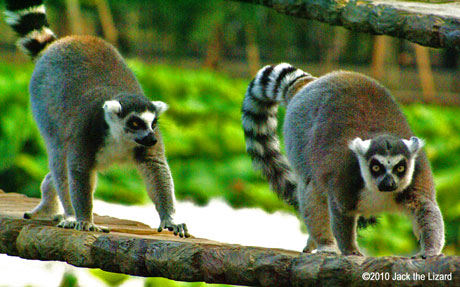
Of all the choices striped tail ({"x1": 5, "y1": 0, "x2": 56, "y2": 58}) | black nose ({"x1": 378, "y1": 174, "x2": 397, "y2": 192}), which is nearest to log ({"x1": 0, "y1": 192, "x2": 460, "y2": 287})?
black nose ({"x1": 378, "y1": 174, "x2": 397, "y2": 192})

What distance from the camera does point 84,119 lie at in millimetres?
4121

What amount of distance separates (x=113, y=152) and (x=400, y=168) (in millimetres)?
1708

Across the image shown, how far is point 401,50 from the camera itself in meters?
15.1

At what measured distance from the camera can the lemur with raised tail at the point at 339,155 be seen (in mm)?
3269

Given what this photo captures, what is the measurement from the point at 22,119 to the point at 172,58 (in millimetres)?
6940

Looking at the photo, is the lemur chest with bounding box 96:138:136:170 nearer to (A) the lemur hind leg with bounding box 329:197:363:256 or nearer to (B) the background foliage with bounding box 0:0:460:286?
(B) the background foliage with bounding box 0:0:460:286

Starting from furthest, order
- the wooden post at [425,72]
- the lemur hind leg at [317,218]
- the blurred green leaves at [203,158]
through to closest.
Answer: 1. the wooden post at [425,72]
2. the blurred green leaves at [203,158]
3. the lemur hind leg at [317,218]

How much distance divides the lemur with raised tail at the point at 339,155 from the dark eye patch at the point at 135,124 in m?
0.83

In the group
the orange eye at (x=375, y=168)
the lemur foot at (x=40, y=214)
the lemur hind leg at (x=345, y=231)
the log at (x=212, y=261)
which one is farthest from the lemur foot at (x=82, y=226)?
the orange eye at (x=375, y=168)

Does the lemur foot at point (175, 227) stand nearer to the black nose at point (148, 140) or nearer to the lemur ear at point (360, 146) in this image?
the black nose at point (148, 140)

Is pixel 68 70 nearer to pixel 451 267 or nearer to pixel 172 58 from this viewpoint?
pixel 451 267

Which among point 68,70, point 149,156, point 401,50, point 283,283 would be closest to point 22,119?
point 68,70

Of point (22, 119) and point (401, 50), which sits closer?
point (22, 119)

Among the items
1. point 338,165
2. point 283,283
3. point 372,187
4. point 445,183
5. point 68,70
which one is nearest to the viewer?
point 283,283
